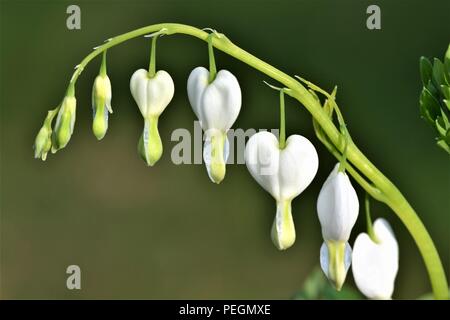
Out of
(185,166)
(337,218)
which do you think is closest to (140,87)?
(337,218)

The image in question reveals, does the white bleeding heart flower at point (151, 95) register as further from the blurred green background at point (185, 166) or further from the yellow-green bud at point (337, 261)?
the blurred green background at point (185, 166)

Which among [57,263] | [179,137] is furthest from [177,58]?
[57,263]

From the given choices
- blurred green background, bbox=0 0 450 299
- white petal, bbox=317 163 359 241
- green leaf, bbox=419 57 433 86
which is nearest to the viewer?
white petal, bbox=317 163 359 241

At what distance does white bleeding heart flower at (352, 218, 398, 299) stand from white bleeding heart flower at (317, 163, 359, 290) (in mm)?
159

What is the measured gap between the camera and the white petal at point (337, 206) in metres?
0.97

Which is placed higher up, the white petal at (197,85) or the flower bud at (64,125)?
the white petal at (197,85)

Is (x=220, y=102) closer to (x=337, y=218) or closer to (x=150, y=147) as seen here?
(x=150, y=147)

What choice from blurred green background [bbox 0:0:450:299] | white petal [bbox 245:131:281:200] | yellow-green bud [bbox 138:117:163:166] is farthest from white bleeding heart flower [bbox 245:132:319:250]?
blurred green background [bbox 0:0:450:299]

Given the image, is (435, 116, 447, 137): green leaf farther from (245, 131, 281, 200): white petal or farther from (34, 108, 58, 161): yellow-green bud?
(34, 108, 58, 161): yellow-green bud

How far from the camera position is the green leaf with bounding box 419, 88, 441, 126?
3.43ft

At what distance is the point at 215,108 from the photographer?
3.31ft

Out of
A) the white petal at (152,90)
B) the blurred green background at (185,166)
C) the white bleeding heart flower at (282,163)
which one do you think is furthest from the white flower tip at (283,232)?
the blurred green background at (185,166)

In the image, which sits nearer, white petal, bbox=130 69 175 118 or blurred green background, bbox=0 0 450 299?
white petal, bbox=130 69 175 118
